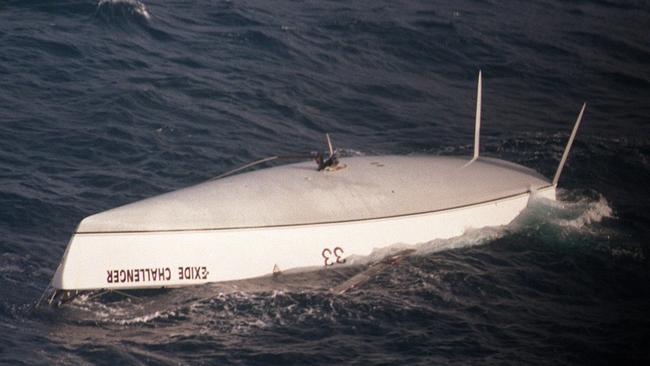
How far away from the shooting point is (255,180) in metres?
18.0

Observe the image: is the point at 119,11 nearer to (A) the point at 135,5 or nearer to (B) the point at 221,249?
(A) the point at 135,5

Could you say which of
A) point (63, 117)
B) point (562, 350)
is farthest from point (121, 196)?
point (562, 350)

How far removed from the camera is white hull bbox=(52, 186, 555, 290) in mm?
15477

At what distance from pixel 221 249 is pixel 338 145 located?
8223 mm

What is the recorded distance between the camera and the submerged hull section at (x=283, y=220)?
618 inches

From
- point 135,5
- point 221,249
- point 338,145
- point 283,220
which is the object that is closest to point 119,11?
point 135,5

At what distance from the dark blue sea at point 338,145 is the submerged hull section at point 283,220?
39 cm

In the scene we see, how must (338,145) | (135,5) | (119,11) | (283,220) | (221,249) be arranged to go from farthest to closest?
(135,5) < (119,11) < (338,145) < (283,220) < (221,249)

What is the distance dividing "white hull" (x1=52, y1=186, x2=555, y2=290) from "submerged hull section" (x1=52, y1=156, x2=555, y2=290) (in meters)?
0.02

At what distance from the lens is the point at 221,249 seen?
53.5 feet

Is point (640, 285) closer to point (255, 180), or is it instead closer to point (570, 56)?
point (255, 180)

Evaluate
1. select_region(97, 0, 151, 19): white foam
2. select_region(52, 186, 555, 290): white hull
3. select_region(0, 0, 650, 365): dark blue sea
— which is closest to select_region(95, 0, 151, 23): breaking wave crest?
select_region(97, 0, 151, 19): white foam

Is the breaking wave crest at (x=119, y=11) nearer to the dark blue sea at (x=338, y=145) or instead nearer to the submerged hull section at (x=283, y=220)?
the dark blue sea at (x=338, y=145)

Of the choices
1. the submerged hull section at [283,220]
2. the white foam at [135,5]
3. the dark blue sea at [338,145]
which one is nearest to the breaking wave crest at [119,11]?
the white foam at [135,5]
